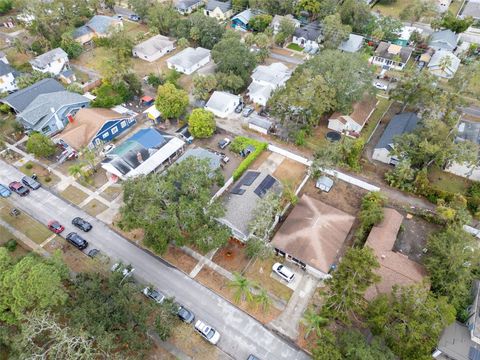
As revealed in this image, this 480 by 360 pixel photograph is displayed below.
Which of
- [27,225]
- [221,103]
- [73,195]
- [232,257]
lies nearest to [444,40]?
[221,103]

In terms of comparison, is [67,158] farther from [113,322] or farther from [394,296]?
[394,296]

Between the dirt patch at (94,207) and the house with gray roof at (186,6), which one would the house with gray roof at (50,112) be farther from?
the house with gray roof at (186,6)

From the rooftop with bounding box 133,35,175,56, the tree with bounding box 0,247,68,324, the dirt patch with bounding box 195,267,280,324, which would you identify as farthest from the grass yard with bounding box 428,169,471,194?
the rooftop with bounding box 133,35,175,56

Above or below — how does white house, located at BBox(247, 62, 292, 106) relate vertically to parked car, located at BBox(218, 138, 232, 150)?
above

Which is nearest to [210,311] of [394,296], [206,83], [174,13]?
[394,296]

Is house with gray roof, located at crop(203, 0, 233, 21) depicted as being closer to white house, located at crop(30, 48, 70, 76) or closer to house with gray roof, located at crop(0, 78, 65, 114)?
white house, located at crop(30, 48, 70, 76)

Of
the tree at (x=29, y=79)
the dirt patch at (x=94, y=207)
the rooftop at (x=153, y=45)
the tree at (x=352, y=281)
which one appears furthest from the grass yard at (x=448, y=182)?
the tree at (x=29, y=79)
